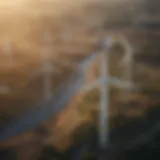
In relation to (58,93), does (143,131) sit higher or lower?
lower

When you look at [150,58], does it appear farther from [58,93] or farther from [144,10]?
[58,93]

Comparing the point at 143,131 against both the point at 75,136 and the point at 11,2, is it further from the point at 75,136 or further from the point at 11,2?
the point at 11,2

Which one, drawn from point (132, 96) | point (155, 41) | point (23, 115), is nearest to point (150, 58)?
point (155, 41)

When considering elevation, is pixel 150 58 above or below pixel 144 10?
below

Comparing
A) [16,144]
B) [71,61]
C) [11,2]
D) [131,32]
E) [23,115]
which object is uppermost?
[11,2]

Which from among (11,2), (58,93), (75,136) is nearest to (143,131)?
(75,136)

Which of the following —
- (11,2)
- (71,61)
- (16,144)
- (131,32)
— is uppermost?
(11,2)
